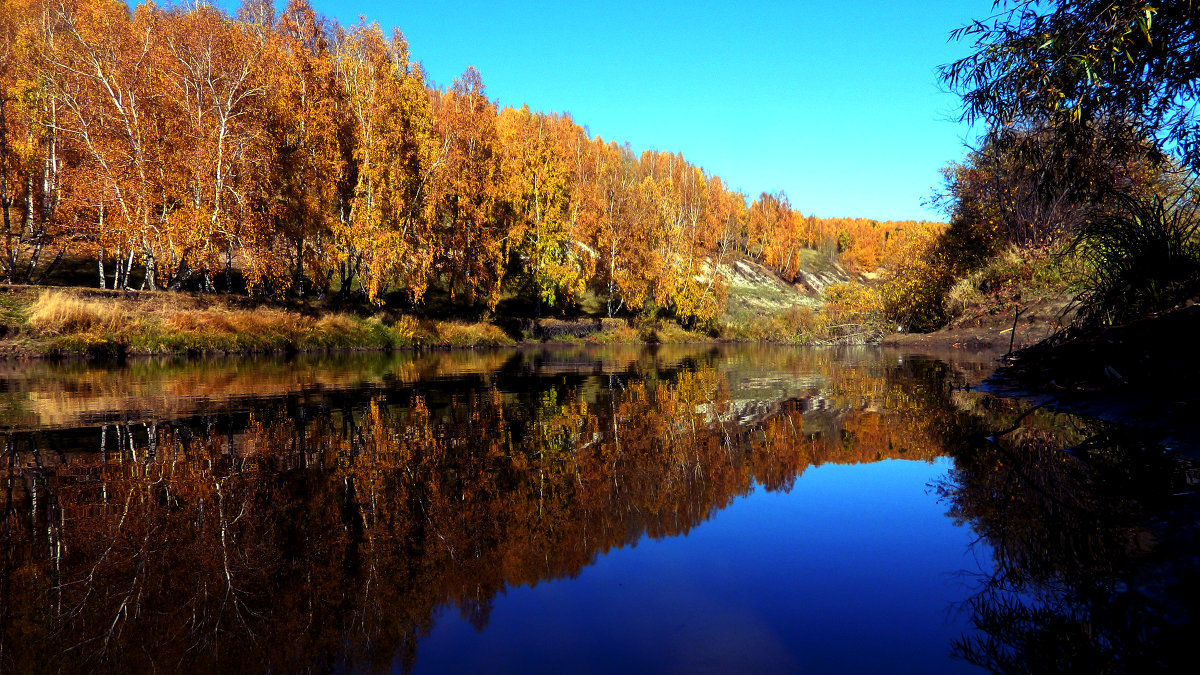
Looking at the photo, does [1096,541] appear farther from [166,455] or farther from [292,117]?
[292,117]

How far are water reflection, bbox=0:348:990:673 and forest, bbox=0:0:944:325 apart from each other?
17732 mm

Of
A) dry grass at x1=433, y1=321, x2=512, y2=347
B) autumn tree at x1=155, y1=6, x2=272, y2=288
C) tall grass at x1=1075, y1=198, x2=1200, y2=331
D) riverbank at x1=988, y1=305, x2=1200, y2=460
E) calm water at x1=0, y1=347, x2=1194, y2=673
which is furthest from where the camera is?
dry grass at x1=433, y1=321, x2=512, y2=347

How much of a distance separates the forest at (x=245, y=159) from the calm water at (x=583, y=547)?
21.0 metres

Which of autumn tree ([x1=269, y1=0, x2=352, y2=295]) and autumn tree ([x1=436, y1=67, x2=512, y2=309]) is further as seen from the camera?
autumn tree ([x1=436, y1=67, x2=512, y2=309])

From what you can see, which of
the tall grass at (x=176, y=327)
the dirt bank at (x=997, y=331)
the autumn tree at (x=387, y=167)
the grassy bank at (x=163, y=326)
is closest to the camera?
the grassy bank at (x=163, y=326)

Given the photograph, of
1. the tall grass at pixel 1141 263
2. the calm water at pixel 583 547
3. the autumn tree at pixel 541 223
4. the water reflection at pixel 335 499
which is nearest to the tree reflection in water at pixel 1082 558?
the calm water at pixel 583 547

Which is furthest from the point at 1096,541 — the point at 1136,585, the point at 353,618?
the point at 353,618

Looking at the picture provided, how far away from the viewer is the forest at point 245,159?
2455 centimetres

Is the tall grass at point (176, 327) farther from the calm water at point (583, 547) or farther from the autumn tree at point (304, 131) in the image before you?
the calm water at point (583, 547)

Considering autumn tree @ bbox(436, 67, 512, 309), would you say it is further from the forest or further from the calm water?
the calm water

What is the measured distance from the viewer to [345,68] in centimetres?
2895

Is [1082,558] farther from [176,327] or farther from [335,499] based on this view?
[176,327]

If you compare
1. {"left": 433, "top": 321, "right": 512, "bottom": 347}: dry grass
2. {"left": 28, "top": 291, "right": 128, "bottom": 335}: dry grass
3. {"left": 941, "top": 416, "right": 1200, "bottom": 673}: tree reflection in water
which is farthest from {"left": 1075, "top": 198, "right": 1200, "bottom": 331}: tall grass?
{"left": 433, "top": 321, "right": 512, "bottom": 347}: dry grass

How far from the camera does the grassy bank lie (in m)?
18.7
